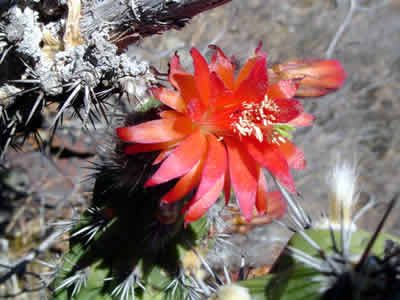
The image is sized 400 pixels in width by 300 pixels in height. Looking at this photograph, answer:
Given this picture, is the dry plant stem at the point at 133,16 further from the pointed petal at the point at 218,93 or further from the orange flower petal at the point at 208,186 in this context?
the orange flower petal at the point at 208,186

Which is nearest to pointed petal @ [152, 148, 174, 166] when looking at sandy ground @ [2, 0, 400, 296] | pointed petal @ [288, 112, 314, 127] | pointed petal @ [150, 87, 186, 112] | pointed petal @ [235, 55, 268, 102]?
pointed petal @ [150, 87, 186, 112]

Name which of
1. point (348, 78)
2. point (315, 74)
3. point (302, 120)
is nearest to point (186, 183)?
point (302, 120)

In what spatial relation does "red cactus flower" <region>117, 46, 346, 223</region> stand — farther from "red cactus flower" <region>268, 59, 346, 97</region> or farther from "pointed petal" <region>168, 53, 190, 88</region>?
"red cactus flower" <region>268, 59, 346, 97</region>

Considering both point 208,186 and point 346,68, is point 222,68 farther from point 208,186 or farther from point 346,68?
point 346,68

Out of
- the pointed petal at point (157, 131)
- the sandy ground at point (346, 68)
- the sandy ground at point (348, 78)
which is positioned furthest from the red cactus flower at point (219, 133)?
the sandy ground at point (348, 78)

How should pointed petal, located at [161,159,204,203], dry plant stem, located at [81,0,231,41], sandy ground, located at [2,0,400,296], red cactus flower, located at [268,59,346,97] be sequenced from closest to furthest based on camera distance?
pointed petal, located at [161,159,204,203]
dry plant stem, located at [81,0,231,41]
red cactus flower, located at [268,59,346,97]
sandy ground, located at [2,0,400,296]

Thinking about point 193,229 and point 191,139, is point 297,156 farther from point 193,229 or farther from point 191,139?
point 193,229
